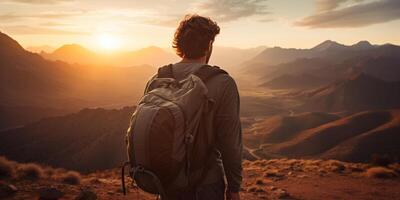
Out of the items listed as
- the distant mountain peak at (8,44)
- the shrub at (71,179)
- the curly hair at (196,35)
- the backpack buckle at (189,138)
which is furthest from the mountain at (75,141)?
the distant mountain peak at (8,44)

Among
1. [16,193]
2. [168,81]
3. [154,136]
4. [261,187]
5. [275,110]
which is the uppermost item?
[168,81]

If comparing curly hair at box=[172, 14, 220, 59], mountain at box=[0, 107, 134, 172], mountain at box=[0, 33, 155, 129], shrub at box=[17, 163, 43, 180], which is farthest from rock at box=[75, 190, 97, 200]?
mountain at box=[0, 33, 155, 129]

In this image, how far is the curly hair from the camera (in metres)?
2.90

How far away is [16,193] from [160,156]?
9.21 meters

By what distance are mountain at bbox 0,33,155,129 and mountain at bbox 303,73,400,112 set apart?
60049mm

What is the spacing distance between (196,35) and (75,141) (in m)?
44.9

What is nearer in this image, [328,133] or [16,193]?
[16,193]

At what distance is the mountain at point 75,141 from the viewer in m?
40.1

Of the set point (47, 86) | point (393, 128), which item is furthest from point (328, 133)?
point (47, 86)

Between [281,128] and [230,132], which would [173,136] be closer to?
[230,132]

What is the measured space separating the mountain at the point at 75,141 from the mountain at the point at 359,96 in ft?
287

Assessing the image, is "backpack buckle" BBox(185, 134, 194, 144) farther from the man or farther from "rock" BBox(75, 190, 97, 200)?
"rock" BBox(75, 190, 97, 200)

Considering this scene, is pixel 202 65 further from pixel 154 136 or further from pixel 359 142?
pixel 359 142

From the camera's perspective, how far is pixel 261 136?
72625 millimetres
